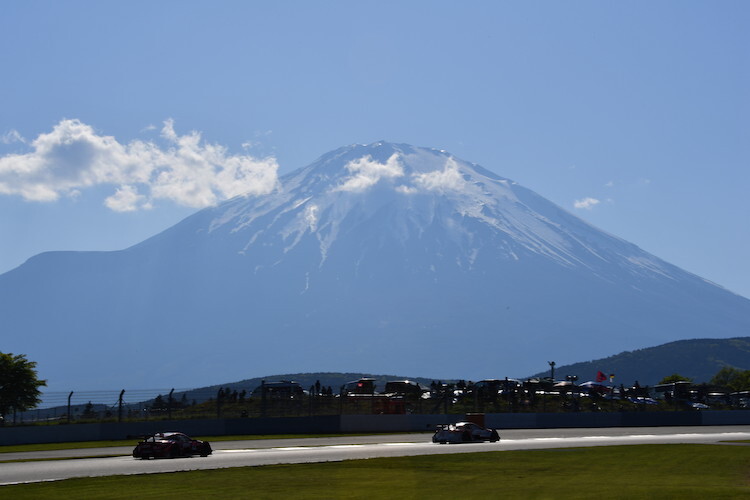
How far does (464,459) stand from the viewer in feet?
109

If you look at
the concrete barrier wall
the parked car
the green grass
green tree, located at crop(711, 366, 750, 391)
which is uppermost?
green tree, located at crop(711, 366, 750, 391)

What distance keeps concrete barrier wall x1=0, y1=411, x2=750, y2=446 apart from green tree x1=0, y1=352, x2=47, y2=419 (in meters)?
11.7

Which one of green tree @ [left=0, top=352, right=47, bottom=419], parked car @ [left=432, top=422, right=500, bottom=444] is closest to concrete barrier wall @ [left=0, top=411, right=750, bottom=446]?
parked car @ [left=432, top=422, right=500, bottom=444]

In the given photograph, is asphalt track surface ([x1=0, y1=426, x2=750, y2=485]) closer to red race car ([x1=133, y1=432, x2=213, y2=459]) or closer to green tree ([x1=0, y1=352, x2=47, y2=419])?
red race car ([x1=133, y1=432, x2=213, y2=459])

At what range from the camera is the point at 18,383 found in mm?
59375

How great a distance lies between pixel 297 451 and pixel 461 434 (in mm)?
9079

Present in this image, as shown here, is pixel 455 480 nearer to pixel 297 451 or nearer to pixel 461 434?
pixel 297 451

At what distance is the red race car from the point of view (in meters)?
34.9

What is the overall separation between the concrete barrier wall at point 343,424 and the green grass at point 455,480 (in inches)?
792

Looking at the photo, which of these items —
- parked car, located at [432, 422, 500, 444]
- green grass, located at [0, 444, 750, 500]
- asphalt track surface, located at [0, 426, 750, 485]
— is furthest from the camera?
parked car, located at [432, 422, 500, 444]

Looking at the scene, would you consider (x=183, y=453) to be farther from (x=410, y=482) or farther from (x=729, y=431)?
(x=729, y=431)

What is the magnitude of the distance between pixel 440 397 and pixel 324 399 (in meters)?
8.53

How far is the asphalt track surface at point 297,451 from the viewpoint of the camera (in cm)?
2977

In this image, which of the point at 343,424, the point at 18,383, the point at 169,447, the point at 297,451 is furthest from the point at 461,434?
the point at 18,383
